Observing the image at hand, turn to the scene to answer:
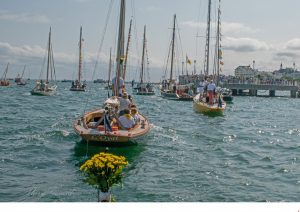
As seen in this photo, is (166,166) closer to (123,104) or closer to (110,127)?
(110,127)

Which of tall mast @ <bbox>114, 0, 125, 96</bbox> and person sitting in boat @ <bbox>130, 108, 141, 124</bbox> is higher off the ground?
tall mast @ <bbox>114, 0, 125, 96</bbox>

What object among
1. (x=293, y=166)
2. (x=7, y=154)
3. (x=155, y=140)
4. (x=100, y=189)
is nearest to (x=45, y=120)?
(x=155, y=140)

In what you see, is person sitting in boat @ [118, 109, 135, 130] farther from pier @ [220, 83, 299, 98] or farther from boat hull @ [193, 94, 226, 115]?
pier @ [220, 83, 299, 98]

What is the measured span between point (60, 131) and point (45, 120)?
19.7 ft

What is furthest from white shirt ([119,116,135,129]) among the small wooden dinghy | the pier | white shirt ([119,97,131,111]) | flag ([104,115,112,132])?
the pier

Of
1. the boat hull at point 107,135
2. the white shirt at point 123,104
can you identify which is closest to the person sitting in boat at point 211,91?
the white shirt at point 123,104

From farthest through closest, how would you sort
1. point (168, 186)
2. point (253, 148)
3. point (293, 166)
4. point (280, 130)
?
point (280, 130) → point (253, 148) → point (293, 166) → point (168, 186)

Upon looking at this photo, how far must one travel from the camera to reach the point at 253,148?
1894cm

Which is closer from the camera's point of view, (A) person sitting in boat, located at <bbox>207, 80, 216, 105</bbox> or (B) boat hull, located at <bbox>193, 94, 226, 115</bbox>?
(B) boat hull, located at <bbox>193, 94, 226, 115</bbox>

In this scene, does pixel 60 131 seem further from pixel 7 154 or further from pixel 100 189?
pixel 100 189

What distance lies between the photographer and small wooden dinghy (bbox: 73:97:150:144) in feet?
51.4

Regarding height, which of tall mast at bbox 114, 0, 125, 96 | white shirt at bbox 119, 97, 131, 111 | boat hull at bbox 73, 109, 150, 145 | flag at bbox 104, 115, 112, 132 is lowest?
boat hull at bbox 73, 109, 150, 145

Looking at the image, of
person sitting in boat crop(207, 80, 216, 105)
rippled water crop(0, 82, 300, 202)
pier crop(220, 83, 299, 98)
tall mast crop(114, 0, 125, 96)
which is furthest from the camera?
pier crop(220, 83, 299, 98)

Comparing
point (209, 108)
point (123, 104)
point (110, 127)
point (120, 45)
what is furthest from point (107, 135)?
point (209, 108)
